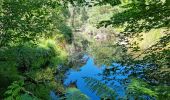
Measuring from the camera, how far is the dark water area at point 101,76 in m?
3.68

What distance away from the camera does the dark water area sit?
3679 mm

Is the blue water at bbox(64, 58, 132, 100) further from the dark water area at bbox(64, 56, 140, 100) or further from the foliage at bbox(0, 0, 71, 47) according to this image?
the foliage at bbox(0, 0, 71, 47)

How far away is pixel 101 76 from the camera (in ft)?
30.0

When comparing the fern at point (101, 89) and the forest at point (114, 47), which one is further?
the forest at point (114, 47)

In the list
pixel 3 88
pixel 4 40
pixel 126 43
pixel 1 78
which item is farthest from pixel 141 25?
pixel 1 78

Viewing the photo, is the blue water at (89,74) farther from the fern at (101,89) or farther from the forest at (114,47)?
the fern at (101,89)

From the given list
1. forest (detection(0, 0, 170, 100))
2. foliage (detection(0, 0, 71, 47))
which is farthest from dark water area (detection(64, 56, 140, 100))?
foliage (detection(0, 0, 71, 47))

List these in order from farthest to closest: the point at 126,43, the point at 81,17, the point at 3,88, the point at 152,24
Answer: the point at 81,17, the point at 3,88, the point at 126,43, the point at 152,24

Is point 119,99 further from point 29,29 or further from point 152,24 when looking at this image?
point 29,29

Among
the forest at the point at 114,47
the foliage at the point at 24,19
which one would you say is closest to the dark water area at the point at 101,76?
the forest at the point at 114,47

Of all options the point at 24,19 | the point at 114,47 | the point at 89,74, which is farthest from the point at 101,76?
the point at 89,74

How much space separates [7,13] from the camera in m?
10.4

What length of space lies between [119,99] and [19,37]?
8280 mm

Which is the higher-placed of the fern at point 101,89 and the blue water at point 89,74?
the fern at point 101,89
